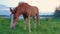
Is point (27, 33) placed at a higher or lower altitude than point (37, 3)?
lower

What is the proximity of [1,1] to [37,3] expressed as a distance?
184 cm

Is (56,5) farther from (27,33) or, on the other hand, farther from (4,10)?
(27,33)

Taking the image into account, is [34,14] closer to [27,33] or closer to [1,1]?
[27,33]

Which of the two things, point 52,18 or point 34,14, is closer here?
point 34,14

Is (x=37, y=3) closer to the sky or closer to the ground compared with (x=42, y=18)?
closer to the sky

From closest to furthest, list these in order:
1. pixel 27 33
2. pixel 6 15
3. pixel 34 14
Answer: pixel 27 33
pixel 34 14
pixel 6 15

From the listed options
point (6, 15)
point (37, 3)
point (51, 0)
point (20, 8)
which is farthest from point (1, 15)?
point (20, 8)

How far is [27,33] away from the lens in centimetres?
780

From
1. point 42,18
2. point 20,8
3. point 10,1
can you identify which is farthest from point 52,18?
point 20,8

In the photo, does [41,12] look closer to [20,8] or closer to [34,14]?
[34,14]

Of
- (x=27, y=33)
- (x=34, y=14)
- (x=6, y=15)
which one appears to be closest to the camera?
(x=27, y=33)

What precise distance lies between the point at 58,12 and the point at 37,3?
49.3 inches

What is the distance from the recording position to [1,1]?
462 inches

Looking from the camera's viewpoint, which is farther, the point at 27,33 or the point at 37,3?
the point at 37,3
